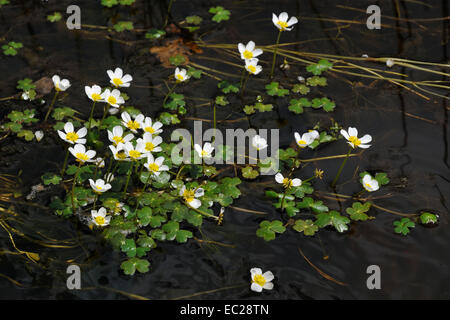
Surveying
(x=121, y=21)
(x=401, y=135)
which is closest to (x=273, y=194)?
(x=401, y=135)

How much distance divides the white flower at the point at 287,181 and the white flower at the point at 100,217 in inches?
39.0

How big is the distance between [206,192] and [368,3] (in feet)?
8.21

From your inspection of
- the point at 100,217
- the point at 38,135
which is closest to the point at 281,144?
the point at 100,217

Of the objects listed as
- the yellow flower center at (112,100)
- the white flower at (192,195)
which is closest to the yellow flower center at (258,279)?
the white flower at (192,195)

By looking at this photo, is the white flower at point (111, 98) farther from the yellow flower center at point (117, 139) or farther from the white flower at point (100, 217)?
the white flower at point (100, 217)

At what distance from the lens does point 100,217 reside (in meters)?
2.76

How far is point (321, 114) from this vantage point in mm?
3549

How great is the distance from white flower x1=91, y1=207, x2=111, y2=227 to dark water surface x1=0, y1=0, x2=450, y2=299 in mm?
110

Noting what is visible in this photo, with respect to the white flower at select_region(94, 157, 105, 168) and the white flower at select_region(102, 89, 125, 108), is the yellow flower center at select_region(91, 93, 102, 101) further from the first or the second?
the white flower at select_region(94, 157, 105, 168)

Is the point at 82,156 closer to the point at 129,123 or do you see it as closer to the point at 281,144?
the point at 129,123

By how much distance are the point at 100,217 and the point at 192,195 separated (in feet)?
1.71

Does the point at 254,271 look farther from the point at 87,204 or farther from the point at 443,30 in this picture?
the point at 443,30

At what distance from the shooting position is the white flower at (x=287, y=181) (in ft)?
9.50
